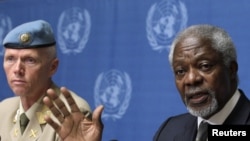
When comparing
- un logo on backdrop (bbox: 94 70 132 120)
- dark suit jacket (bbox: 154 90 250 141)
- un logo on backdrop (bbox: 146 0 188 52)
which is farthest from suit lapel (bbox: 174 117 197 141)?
un logo on backdrop (bbox: 94 70 132 120)

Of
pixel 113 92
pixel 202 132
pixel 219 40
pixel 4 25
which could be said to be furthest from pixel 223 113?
pixel 4 25

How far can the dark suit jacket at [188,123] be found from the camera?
1.25 m

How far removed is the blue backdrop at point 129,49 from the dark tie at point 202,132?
0.75 meters

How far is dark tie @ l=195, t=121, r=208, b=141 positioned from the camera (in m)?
1.23

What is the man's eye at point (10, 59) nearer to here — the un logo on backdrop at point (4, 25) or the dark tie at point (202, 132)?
the dark tie at point (202, 132)

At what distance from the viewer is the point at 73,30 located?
8.48 ft

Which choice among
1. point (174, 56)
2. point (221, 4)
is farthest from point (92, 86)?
point (174, 56)

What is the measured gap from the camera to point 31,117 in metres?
1.48

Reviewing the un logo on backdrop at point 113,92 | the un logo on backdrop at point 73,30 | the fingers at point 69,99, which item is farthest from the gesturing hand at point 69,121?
the un logo on backdrop at point 73,30

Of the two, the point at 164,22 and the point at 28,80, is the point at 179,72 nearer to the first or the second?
the point at 28,80

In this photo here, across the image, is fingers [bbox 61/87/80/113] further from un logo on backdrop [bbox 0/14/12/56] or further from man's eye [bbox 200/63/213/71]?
un logo on backdrop [bbox 0/14/12/56]

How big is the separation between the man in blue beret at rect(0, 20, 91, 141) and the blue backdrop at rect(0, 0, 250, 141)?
2.57ft

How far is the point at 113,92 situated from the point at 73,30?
1.29 feet

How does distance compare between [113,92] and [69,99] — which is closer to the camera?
[69,99]
